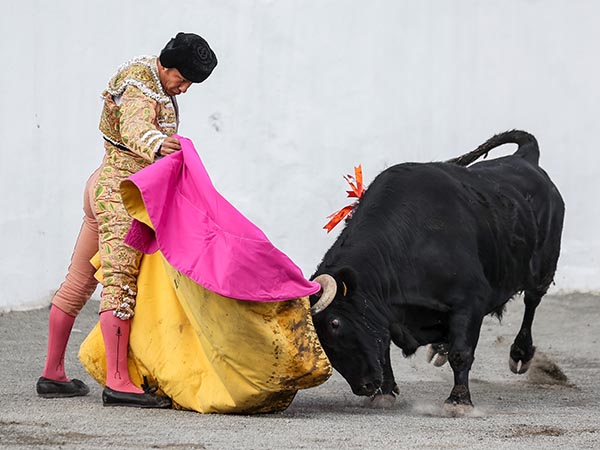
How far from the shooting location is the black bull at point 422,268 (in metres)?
4.41

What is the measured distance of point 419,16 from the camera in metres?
7.70

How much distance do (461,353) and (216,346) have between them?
1002 millimetres

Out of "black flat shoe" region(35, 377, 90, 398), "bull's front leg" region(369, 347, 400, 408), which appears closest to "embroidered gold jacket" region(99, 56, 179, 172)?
"black flat shoe" region(35, 377, 90, 398)

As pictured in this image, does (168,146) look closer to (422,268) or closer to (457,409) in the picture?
(422,268)

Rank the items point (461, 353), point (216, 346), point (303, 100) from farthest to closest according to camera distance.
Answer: point (303, 100)
point (461, 353)
point (216, 346)

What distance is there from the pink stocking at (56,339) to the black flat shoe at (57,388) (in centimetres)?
3

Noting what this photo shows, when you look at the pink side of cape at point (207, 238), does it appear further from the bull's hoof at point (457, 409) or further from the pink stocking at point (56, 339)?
the bull's hoof at point (457, 409)

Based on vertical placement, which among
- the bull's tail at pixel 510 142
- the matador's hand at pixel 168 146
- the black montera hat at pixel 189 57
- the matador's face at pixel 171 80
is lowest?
the bull's tail at pixel 510 142

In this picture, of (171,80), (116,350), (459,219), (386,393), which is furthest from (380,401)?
(171,80)

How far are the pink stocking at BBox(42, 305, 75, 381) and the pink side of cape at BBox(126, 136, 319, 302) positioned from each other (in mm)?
498

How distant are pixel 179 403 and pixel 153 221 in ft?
2.17

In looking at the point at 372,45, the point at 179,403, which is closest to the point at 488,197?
the point at 179,403

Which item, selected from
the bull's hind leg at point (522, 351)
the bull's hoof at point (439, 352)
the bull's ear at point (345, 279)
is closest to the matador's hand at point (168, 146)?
the bull's ear at point (345, 279)

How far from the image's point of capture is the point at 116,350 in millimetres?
4375
